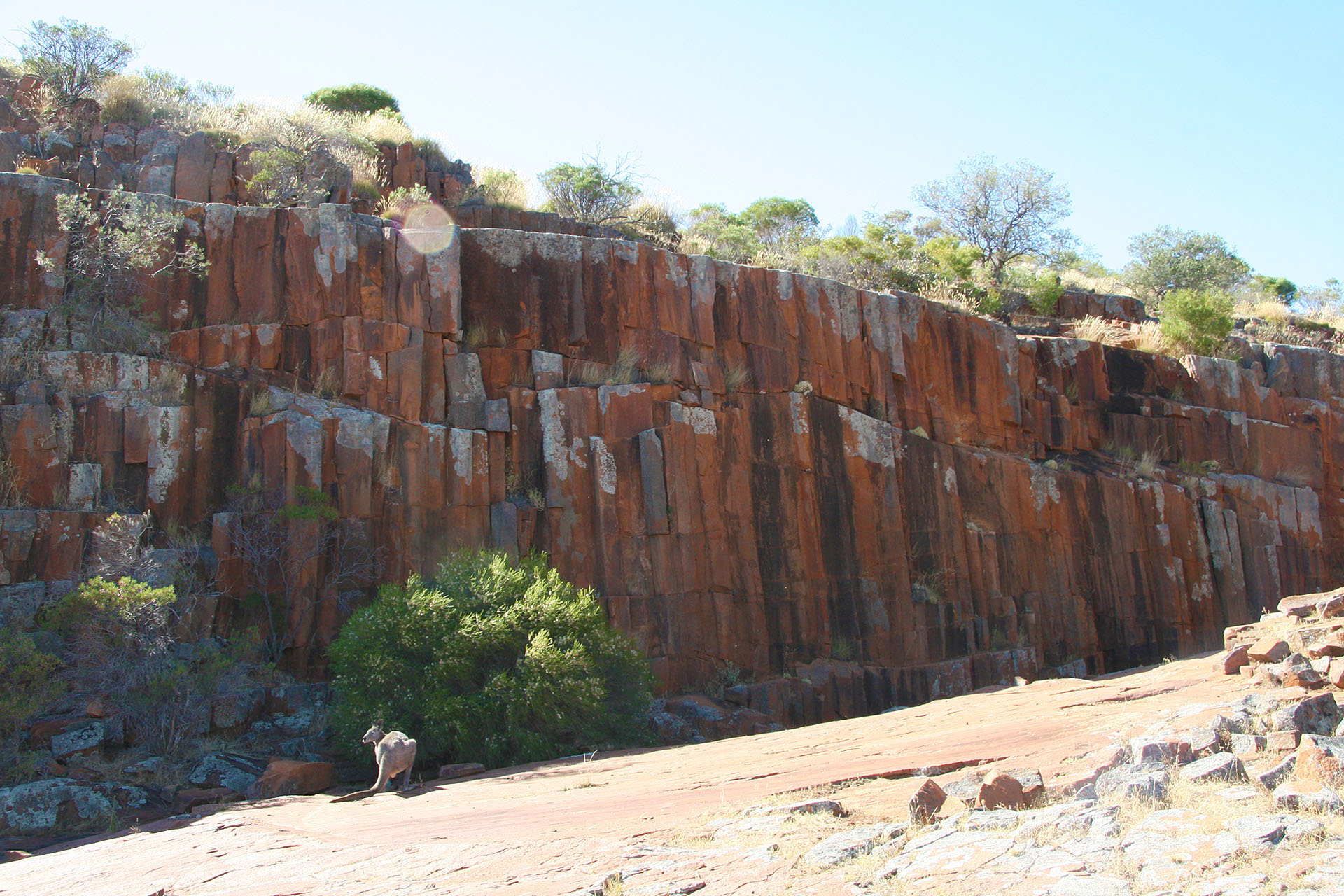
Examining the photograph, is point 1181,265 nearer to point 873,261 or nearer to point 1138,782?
point 873,261

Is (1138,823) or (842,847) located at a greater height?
(1138,823)

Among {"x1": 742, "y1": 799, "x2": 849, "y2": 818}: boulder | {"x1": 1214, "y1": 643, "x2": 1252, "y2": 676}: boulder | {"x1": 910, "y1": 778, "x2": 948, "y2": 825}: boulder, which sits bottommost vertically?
{"x1": 742, "y1": 799, "x2": 849, "y2": 818}: boulder

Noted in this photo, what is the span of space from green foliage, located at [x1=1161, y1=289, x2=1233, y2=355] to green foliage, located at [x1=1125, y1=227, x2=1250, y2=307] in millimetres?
12793

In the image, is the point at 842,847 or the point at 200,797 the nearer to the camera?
the point at 842,847

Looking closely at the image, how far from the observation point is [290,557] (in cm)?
1656

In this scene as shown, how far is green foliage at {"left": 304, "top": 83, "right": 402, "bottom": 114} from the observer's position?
118ft

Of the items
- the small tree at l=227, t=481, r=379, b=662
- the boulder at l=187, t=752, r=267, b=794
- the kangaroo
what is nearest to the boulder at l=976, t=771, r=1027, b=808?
the kangaroo

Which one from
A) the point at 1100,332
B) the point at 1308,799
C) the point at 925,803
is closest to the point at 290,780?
Answer: the point at 925,803

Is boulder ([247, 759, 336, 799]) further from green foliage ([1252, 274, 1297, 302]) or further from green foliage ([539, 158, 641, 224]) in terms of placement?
green foliage ([1252, 274, 1297, 302])

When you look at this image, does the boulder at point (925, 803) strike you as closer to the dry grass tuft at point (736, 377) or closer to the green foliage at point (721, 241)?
the dry grass tuft at point (736, 377)

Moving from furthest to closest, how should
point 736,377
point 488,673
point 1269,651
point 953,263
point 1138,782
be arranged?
point 953,263 → point 736,377 → point 488,673 → point 1269,651 → point 1138,782

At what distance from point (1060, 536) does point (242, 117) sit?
22.6 meters

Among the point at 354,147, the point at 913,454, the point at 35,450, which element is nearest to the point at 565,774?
the point at 35,450

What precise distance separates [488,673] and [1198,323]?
77.1ft
